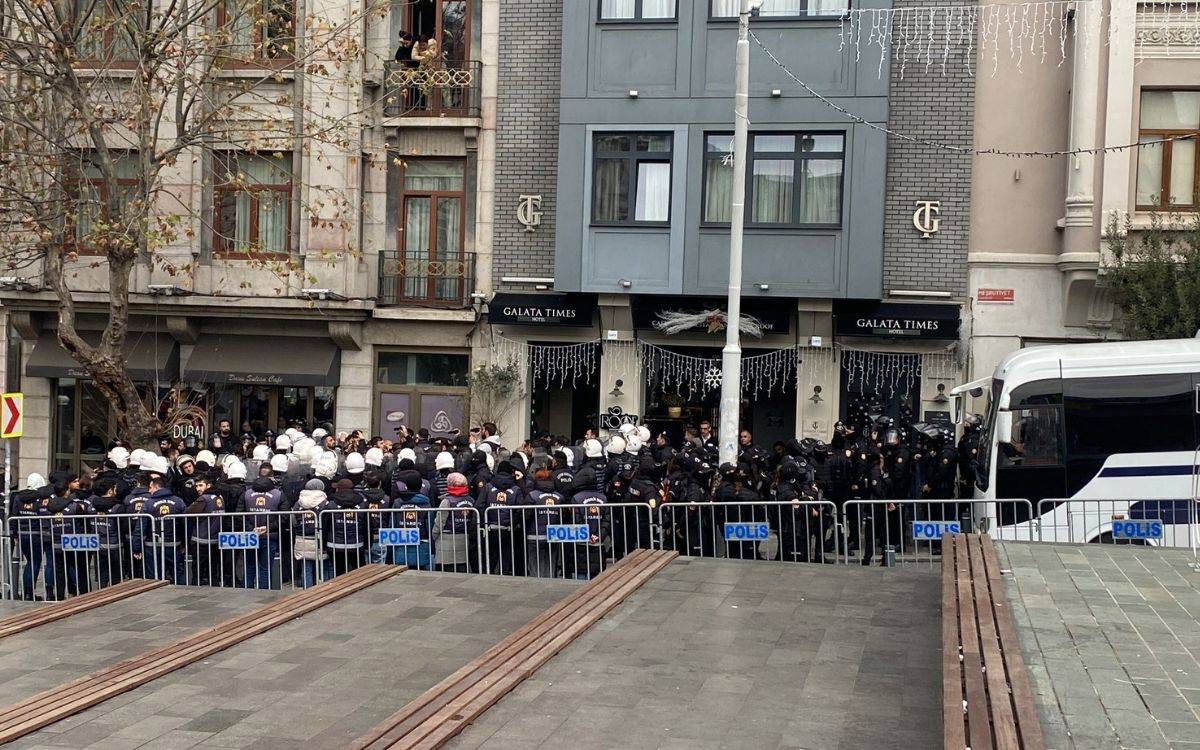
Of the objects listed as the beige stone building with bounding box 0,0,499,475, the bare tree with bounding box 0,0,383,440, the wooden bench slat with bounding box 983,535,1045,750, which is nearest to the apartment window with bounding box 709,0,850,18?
the beige stone building with bounding box 0,0,499,475

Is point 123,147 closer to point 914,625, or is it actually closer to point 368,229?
point 368,229

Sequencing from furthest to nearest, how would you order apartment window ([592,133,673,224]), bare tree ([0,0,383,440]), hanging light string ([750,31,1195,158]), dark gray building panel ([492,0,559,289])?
dark gray building panel ([492,0,559,289]) < apartment window ([592,133,673,224]) < hanging light string ([750,31,1195,158]) < bare tree ([0,0,383,440])

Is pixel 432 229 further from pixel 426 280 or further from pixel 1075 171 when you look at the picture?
pixel 1075 171

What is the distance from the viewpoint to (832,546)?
47.8 ft

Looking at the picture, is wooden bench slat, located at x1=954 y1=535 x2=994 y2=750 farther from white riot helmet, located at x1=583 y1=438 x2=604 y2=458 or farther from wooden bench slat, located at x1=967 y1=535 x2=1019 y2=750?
white riot helmet, located at x1=583 y1=438 x2=604 y2=458

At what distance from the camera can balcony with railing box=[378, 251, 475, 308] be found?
965 inches

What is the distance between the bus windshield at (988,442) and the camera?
52.5 ft

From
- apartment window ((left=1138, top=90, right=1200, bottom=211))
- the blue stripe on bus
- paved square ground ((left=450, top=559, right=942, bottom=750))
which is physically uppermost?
apartment window ((left=1138, top=90, right=1200, bottom=211))

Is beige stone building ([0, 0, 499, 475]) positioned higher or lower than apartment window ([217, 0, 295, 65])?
lower

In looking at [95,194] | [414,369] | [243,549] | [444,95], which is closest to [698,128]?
[444,95]

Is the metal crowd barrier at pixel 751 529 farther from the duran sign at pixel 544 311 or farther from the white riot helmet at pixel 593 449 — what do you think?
the duran sign at pixel 544 311

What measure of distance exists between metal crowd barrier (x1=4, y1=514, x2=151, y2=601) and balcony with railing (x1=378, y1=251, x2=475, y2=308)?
10.2m

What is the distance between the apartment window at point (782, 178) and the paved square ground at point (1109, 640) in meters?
11.2

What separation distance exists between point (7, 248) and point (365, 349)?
690 centimetres
